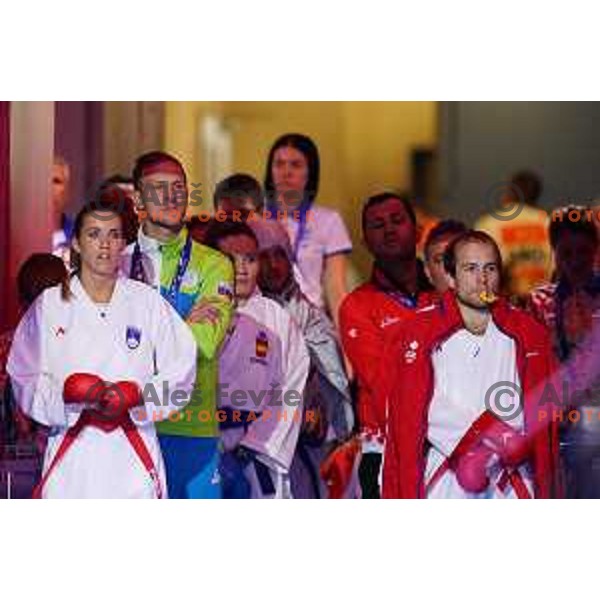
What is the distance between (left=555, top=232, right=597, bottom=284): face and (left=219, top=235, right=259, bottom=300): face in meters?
1.08

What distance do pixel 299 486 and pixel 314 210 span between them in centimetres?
100

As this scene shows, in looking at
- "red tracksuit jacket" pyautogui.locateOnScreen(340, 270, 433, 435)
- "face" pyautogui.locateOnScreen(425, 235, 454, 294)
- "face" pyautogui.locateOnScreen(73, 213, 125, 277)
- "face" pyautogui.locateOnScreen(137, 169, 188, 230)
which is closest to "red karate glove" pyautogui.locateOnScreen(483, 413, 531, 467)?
"red tracksuit jacket" pyautogui.locateOnScreen(340, 270, 433, 435)

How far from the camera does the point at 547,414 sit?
7.71 meters

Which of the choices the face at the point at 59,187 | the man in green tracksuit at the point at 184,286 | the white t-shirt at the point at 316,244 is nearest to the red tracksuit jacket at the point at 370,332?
the white t-shirt at the point at 316,244

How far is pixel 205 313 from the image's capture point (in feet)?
25.2

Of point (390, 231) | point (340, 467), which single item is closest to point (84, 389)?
point (340, 467)

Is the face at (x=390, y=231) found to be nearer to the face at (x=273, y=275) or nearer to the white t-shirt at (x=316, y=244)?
the white t-shirt at (x=316, y=244)

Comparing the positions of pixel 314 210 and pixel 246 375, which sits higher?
pixel 314 210

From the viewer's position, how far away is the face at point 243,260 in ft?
25.4

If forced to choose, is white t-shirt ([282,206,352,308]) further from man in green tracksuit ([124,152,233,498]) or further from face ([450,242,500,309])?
face ([450,242,500,309])

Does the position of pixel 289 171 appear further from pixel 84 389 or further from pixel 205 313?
pixel 84 389

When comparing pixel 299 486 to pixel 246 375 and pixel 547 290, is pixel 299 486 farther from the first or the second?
pixel 547 290

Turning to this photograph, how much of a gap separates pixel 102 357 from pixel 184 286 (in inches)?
15.1
